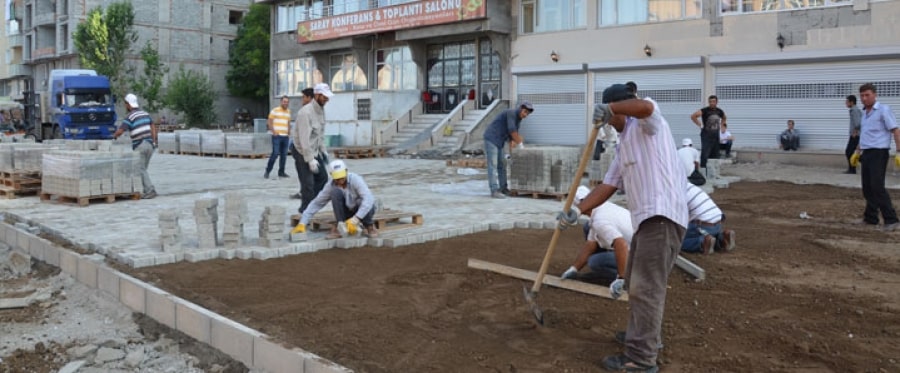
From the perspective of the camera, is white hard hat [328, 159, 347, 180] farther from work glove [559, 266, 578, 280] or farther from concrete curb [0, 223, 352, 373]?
work glove [559, 266, 578, 280]

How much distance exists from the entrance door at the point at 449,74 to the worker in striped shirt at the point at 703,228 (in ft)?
73.2

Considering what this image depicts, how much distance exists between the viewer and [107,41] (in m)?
44.4

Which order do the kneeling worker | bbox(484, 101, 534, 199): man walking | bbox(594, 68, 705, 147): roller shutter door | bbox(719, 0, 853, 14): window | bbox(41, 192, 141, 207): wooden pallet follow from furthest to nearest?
1. bbox(594, 68, 705, 147): roller shutter door
2. bbox(719, 0, 853, 14): window
3. bbox(484, 101, 534, 199): man walking
4. bbox(41, 192, 141, 207): wooden pallet
5. the kneeling worker

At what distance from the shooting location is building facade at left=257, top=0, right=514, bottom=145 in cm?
2677

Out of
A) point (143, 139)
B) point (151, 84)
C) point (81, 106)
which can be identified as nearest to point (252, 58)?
point (151, 84)

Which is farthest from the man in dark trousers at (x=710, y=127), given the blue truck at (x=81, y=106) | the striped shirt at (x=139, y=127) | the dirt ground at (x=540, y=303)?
the blue truck at (x=81, y=106)

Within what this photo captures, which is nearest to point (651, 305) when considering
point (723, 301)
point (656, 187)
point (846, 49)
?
point (656, 187)

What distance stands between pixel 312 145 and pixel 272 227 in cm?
232

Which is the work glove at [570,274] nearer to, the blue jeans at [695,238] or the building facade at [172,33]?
the blue jeans at [695,238]

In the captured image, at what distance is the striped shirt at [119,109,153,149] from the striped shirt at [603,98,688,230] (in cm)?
989

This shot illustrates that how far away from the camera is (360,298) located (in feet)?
18.4

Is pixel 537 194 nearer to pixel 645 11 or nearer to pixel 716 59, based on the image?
pixel 716 59

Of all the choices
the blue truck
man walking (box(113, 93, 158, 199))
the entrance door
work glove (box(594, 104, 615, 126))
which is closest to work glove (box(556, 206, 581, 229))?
work glove (box(594, 104, 615, 126))

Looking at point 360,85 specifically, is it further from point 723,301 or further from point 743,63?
point 723,301
